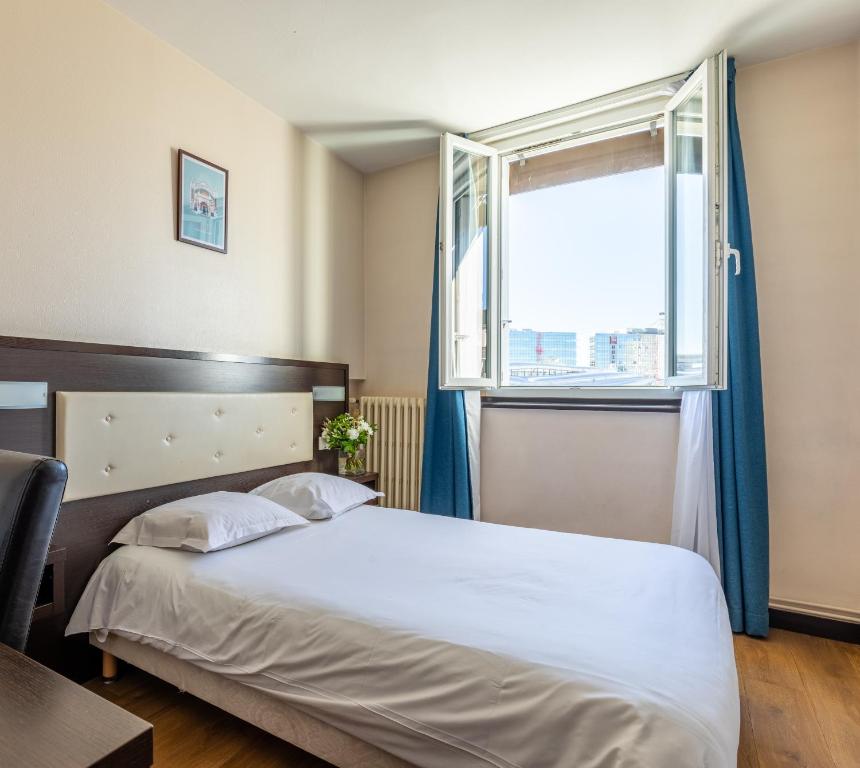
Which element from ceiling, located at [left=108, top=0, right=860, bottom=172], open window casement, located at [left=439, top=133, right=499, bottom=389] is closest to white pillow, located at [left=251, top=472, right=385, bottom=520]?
open window casement, located at [left=439, top=133, right=499, bottom=389]

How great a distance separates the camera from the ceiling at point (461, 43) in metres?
2.05

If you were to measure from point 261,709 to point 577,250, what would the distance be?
8.85ft

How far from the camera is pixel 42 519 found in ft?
2.74

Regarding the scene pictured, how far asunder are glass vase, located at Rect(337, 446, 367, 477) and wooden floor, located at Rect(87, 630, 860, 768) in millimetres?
1424

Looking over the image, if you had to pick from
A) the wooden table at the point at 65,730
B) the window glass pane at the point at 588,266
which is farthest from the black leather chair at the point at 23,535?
the window glass pane at the point at 588,266

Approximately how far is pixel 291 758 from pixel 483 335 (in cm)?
226

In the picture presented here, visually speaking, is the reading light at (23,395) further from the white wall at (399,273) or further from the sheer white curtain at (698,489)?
the sheer white curtain at (698,489)

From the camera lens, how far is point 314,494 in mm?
2322

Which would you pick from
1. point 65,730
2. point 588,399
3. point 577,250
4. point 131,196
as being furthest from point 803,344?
point 131,196

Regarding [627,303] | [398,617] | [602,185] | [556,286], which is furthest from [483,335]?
[398,617]

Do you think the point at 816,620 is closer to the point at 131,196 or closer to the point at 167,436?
the point at 167,436

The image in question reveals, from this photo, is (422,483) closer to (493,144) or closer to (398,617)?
(398,617)

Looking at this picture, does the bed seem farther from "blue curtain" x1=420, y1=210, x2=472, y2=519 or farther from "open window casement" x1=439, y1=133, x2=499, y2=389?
"open window casement" x1=439, y1=133, x2=499, y2=389

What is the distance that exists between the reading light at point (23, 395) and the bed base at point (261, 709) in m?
0.86
